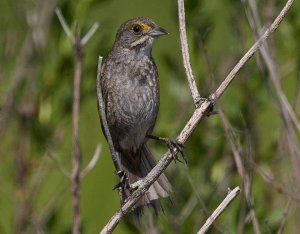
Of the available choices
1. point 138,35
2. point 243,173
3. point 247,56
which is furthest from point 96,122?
point 247,56

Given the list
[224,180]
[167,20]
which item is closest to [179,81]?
[224,180]

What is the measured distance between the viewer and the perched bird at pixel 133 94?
4688 mm

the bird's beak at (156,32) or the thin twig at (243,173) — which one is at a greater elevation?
the bird's beak at (156,32)

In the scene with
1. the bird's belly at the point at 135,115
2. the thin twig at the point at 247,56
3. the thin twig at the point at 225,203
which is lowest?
the thin twig at the point at 225,203

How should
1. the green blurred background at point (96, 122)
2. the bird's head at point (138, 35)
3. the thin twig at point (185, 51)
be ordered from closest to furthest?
the thin twig at point (185, 51)
the green blurred background at point (96, 122)
the bird's head at point (138, 35)

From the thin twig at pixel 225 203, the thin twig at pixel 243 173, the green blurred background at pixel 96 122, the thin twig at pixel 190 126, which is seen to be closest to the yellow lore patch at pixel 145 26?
the green blurred background at pixel 96 122

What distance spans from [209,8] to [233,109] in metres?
0.55

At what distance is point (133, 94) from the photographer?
4.68 metres

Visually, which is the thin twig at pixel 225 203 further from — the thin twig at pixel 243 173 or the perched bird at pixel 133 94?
the perched bird at pixel 133 94

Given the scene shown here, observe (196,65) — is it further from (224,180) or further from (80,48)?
(80,48)

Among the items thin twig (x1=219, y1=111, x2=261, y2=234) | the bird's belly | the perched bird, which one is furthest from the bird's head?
thin twig (x1=219, y1=111, x2=261, y2=234)

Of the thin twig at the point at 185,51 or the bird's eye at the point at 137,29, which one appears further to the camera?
the bird's eye at the point at 137,29

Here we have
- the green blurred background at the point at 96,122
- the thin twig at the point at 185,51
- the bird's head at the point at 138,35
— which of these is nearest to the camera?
the thin twig at the point at 185,51

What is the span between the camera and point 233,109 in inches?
191
